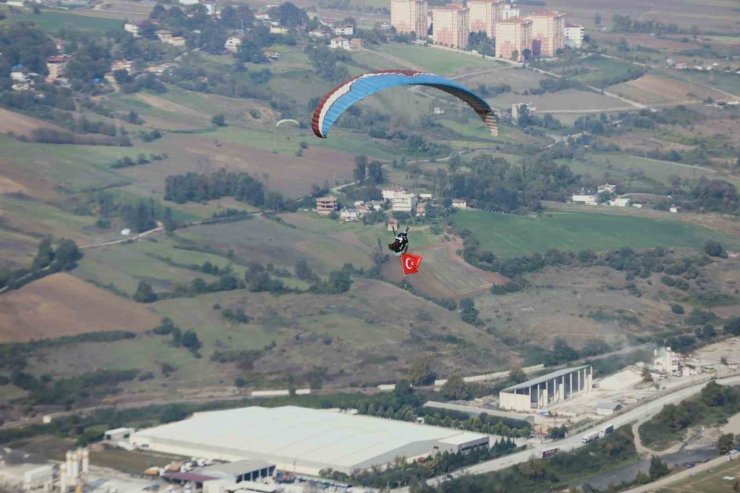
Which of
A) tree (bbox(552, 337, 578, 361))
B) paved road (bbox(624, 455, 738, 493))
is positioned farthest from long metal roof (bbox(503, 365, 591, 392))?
paved road (bbox(624, 455, 738, 493))

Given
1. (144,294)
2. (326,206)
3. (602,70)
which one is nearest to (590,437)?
(144,294)

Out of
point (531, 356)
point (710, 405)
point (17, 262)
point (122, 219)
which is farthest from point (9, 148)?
point (710, 405)

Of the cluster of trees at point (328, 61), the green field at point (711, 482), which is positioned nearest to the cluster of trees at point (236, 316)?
the green field at point (711, 482)

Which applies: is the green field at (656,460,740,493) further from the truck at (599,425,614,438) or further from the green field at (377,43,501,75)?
the green field at (377,43,501,75)

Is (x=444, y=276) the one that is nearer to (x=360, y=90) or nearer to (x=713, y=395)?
(x=713, y=395)

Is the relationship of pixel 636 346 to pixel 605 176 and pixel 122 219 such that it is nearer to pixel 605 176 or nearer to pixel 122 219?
pixel 122 219

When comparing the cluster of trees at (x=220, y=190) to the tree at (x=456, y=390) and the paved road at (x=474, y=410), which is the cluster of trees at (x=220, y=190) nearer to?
the tree at (x=456, y=390)
